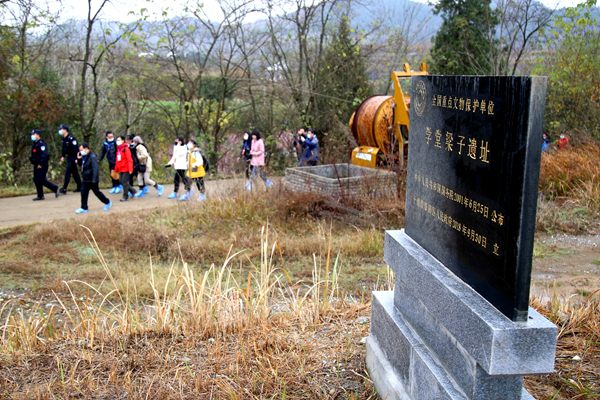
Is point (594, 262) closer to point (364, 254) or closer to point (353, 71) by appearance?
point (364, 254)

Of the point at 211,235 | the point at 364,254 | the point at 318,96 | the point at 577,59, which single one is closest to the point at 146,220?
the point at 211,235

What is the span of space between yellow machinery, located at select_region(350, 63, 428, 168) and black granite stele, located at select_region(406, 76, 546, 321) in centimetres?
845

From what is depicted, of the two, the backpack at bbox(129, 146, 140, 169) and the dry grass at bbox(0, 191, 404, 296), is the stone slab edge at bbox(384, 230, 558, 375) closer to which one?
the dry grass at bbox(0, 191, 404, 296)

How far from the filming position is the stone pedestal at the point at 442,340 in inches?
77.3

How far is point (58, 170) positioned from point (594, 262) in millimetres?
16088

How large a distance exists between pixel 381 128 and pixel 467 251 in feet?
33.5

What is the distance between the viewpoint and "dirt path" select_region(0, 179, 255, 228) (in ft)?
32.4

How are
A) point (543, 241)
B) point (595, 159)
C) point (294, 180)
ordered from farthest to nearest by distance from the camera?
point (294, 180), point (595, 159), point (543, 241)

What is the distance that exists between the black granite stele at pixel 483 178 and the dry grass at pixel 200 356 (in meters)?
1.25

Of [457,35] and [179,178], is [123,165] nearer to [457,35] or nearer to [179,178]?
[179,178]

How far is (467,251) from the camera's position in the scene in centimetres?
235

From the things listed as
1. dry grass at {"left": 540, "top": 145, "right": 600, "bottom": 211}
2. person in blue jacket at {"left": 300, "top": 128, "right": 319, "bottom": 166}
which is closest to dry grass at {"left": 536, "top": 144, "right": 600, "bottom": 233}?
dry grass at {"left": 540, "top": 145, "right": 600, "bottom": 211}

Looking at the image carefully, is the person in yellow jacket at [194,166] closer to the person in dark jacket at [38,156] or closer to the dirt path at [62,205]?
the dirt path at [62,205]

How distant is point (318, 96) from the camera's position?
1936 cm
